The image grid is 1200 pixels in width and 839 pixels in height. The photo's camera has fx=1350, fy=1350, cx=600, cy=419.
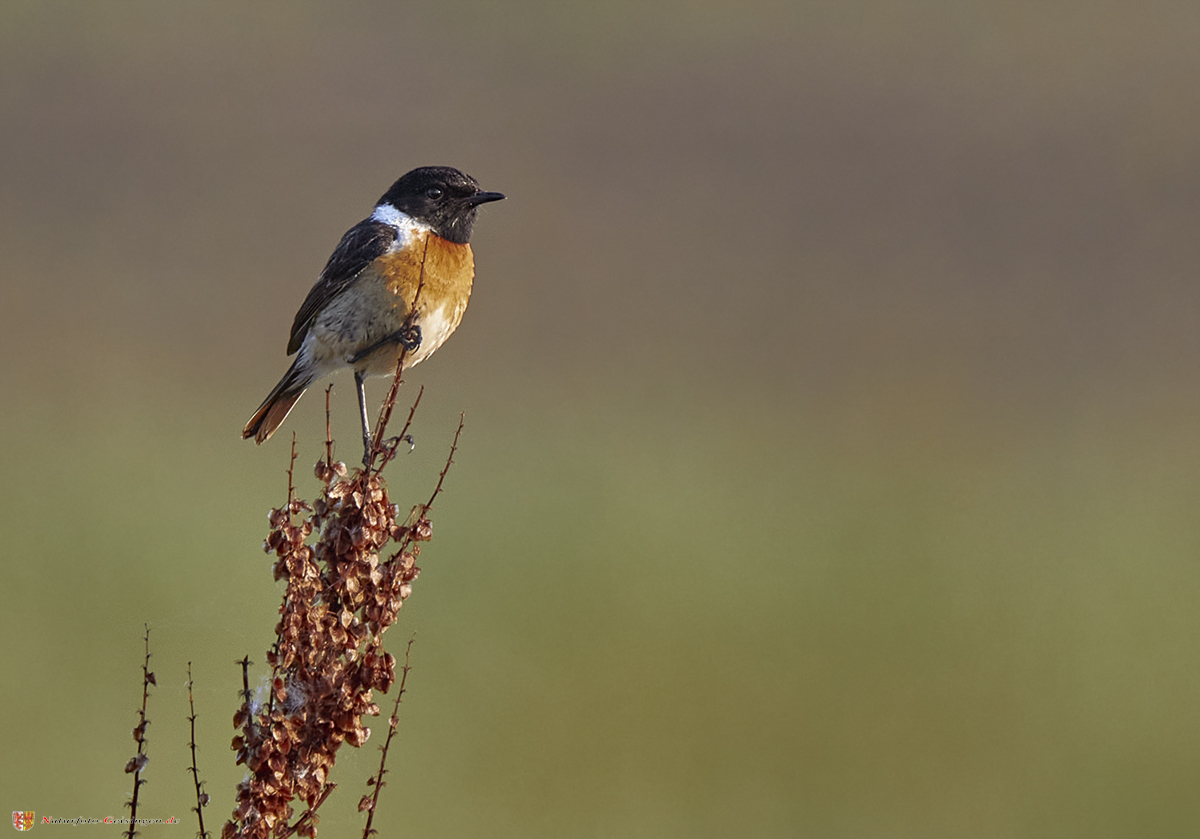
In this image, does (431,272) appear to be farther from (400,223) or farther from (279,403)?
(279,403)

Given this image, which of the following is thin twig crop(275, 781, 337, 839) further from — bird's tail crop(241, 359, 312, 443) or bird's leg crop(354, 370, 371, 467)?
bird's tail crop(241, 359, 312, 443)

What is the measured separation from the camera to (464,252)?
6559 millimetres

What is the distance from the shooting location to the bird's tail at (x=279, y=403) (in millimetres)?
6094

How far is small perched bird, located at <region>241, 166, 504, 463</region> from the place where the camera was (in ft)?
19.9

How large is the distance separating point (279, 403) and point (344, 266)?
0.70 metres

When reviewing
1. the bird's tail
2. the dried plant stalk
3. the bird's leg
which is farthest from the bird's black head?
the dried plant stalk

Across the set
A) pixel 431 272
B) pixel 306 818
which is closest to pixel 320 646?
pixel 306 818

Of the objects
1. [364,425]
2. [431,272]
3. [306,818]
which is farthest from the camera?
[431,272]

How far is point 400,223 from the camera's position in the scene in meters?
6.43

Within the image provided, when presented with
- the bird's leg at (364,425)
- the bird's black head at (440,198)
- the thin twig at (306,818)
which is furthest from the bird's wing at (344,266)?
the thin twig at (306,818)

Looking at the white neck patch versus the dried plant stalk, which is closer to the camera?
the dried plant stalk

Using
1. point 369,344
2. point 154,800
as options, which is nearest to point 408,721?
point 154,800

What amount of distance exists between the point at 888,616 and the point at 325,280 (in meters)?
8.74

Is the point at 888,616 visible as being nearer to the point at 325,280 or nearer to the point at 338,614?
the point at 325,280
